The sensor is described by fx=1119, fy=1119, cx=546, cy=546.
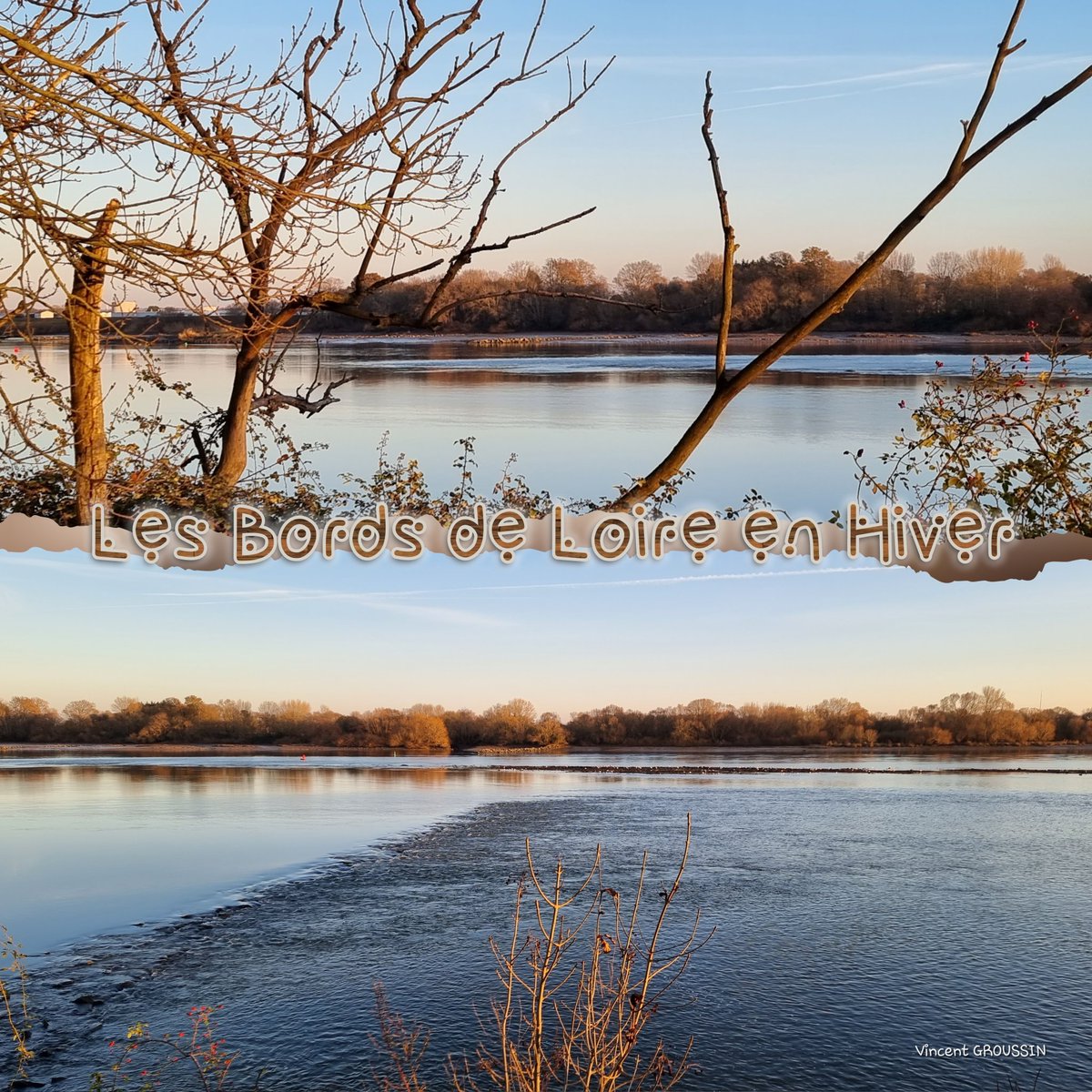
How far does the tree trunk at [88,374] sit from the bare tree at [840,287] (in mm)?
2652

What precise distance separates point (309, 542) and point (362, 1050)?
296cm

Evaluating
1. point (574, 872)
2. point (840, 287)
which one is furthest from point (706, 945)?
point (840, 287)

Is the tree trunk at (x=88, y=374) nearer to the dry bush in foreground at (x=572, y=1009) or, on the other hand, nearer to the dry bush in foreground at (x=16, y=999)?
the dry bush in foreground at (x=572, y=1009)

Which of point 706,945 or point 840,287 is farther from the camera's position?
point 706,945

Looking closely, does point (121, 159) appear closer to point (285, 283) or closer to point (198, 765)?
point (285, 283)

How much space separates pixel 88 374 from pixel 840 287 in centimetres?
369

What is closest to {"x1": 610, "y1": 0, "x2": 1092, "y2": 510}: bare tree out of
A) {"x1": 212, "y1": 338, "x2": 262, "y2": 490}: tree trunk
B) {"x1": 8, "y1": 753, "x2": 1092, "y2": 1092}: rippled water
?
{"x1": 212, "y1": 338, "x2": 262, "y2": 490}: tree trunk

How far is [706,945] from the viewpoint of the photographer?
8.02 meters

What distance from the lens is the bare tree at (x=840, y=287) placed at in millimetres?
2037

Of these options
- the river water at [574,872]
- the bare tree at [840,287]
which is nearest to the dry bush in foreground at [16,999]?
the river water at [574,872]

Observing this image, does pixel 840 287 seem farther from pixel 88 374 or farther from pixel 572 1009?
pixel 88 374

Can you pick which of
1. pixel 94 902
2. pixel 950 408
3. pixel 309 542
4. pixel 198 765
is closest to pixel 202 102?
pixel 309 542

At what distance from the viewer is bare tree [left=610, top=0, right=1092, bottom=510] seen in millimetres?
2037

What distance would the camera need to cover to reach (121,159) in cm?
433
